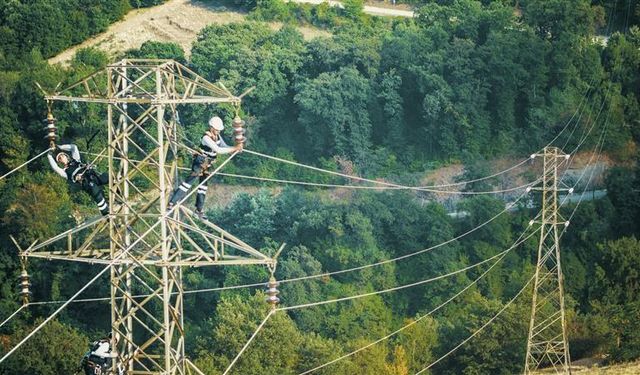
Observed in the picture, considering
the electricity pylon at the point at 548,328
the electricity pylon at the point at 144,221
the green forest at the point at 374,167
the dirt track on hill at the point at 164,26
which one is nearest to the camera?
the electricity pylon at the point at 144,221

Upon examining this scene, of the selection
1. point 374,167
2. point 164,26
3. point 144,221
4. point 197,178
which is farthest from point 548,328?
point 164,26

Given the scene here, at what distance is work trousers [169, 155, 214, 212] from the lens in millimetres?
42594

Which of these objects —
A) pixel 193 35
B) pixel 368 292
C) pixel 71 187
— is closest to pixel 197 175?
pixel 368 292

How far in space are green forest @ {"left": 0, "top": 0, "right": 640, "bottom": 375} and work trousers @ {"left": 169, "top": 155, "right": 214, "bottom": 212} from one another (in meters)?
25.8

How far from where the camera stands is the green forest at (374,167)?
73.3 m

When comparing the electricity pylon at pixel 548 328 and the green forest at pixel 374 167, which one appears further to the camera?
the green forest at pixel 374 167

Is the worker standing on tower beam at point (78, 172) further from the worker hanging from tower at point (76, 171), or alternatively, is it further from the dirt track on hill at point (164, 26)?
the dirt track on hill at point (164, 26)

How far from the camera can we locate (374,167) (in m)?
90.0

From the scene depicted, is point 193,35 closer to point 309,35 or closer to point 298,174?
point 309,35

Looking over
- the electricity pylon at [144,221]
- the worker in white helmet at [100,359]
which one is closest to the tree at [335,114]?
the worker in white helmet at [100,359]

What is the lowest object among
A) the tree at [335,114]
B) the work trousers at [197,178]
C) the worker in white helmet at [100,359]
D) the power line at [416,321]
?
the power line at [416,321]

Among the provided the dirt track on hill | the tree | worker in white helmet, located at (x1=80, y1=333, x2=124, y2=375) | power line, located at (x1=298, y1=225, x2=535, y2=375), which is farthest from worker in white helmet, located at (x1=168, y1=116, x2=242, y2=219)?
the dirt track on hill

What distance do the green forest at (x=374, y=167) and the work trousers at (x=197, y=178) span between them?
84.7 ft

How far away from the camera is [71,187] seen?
3467 inches
